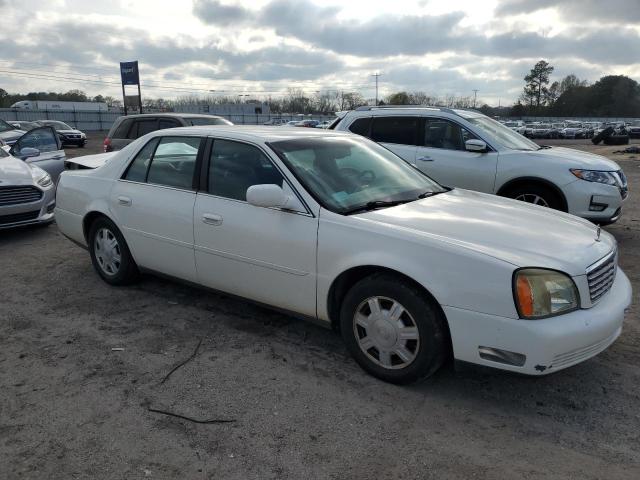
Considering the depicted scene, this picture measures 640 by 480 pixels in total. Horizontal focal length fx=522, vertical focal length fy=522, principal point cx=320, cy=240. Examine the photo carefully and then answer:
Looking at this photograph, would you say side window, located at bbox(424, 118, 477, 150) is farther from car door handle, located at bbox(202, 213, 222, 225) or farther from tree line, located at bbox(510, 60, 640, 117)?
tree line, located at bbox(510, 60, 640, 117)

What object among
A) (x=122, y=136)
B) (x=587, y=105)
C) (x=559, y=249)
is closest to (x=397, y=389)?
(x=559, y=249)

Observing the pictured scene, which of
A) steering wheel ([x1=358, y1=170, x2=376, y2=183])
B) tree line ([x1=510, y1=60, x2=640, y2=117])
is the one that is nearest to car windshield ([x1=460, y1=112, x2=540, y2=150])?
steering wheel ([x1=358, y1=170, x2=376, y2=183])

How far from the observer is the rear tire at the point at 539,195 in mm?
6742

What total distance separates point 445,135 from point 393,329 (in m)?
4.91

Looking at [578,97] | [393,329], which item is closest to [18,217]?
[393,329]

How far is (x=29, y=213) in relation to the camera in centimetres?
743

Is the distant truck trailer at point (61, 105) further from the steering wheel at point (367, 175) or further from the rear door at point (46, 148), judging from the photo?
the steering wheel at point (367, 175)

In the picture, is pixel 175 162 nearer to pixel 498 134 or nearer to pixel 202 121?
pixel 498 134

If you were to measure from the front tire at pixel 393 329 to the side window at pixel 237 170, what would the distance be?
1.08m

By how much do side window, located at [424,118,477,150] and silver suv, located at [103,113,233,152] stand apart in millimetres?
4584

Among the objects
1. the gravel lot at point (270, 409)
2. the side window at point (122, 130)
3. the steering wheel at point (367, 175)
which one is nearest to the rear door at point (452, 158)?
the gravel lot at point (270, 409)

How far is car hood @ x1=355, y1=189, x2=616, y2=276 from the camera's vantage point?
2988mm

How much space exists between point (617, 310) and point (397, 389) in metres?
1.41

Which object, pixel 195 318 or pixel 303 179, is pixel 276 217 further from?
pixel 195 318
